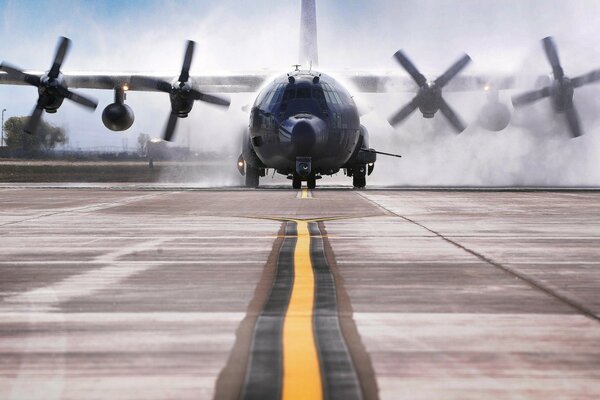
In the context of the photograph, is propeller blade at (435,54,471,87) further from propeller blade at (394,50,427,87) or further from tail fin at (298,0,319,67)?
tail fin at (298,0,319,67)

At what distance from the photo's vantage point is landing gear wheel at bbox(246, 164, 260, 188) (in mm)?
34750

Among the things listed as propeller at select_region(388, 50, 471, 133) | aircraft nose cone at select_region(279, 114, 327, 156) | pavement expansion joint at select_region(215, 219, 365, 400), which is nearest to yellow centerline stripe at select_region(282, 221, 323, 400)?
pavement expansion joint at select_region(215, 219, 365, 400)

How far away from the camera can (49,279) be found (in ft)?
26.2

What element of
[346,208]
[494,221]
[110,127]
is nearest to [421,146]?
[110,127]

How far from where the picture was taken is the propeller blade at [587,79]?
35000 mm

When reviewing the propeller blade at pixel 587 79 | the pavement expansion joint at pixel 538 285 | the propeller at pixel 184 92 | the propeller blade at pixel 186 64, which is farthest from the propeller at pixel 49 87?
the pavement expansion joint at pixel 538 285

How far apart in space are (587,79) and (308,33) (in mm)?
16997

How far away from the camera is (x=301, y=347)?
195 inches

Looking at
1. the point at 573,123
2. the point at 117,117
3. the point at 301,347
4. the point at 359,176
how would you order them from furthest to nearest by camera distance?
1. the point at 573,123
2. the point at 117,117
3. the point at 359,176
4. the point at 301,347

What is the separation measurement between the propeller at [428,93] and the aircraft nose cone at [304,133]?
317 inches

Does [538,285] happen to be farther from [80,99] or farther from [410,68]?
[80,99]

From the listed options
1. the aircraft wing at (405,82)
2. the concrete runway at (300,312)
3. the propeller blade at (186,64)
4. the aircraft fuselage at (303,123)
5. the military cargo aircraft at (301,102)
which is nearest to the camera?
the concrete runway at (300,312)

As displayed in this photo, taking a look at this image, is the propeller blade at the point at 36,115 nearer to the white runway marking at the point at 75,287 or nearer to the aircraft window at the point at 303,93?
the aircraft window at the point at 303,93

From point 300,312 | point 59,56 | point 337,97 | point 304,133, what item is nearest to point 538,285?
point 300,312
